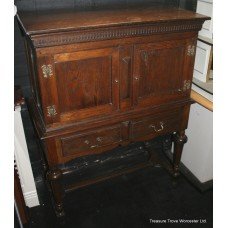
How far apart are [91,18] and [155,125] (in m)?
1.04

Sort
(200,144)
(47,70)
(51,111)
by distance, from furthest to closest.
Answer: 1. (200,144)
2. (51,111)
3. (47,70)

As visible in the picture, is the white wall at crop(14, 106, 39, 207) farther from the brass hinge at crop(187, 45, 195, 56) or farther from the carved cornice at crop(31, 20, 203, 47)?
the brass hinge at crop(187, 45, 195, 56)

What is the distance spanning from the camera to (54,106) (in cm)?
181

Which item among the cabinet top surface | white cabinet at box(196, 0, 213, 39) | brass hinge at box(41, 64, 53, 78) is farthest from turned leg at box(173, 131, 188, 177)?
brass hinge at box(41, 64, 53, 78)

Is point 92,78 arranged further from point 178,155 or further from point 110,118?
point 178,155

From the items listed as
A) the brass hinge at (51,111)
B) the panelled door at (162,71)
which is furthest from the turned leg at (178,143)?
the brass hinge at (51,111)

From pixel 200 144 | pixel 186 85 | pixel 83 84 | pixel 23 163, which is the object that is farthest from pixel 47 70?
pixel 200 144

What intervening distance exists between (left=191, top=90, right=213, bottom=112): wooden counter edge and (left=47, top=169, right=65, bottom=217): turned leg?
4.50 ft

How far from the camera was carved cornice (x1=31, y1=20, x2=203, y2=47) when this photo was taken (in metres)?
1.57

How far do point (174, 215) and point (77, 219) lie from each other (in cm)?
93

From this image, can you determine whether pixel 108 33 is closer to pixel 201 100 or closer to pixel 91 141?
pixel 91 141

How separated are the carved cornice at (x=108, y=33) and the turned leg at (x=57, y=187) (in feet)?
3.47

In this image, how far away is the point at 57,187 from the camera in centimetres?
225

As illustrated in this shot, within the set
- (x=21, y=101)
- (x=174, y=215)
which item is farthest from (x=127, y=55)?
(x=174, y=215)
